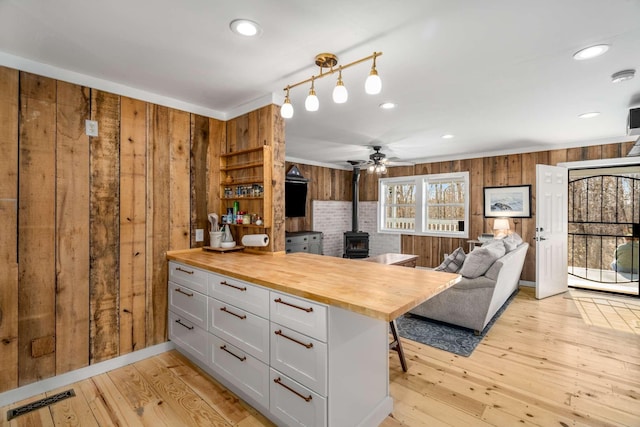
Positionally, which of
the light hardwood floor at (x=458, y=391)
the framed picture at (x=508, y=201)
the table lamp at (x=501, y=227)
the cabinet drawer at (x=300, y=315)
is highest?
the framed picture at (x=508, y=201)

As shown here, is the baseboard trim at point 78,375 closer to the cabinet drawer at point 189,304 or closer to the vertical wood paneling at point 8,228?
the vertical wood paneling at point 8,228

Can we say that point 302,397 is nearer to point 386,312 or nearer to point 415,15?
point 386,312

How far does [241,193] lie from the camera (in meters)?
2.98

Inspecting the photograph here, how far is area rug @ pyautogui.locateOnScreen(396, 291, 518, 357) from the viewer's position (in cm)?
292

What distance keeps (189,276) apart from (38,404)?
1249 millimetres

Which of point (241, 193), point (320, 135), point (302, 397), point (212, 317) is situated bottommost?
point (302, 397)

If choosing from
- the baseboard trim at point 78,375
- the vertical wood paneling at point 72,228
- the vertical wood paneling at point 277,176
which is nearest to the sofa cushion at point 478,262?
the vertical wood paneling at point 277,176

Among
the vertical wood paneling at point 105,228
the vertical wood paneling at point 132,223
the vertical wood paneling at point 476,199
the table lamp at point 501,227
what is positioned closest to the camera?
the vertical wood paneling at point 105,228

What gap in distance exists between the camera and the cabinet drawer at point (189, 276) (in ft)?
7.64

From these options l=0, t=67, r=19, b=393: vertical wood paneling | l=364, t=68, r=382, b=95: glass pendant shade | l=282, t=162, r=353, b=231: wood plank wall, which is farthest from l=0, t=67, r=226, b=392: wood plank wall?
l=282, t=162, r=353, b=231: wood plank wall

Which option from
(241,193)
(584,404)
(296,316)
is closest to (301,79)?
(241,193)

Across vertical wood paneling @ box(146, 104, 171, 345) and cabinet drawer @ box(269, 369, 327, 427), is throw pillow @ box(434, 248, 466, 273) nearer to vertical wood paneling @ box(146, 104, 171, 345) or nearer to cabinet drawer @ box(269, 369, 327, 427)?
cabinet drawer @ box(269, 369, 327, 427)

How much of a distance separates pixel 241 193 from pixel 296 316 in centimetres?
171

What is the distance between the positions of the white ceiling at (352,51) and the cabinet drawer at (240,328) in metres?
1.76
